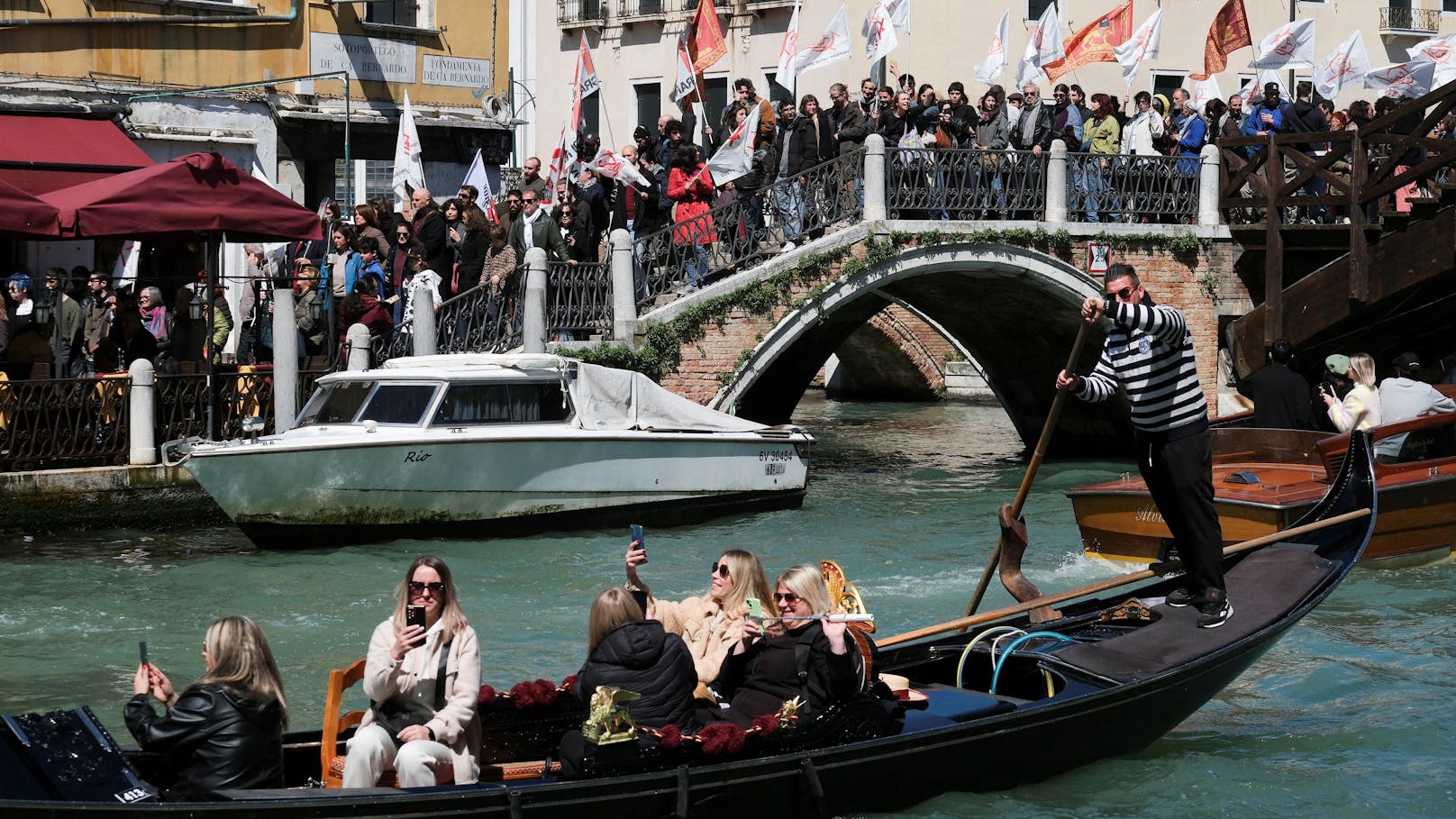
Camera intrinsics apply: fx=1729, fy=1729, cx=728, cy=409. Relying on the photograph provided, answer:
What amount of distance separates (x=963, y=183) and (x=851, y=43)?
7.77 meters

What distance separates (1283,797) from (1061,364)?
10.9 metres

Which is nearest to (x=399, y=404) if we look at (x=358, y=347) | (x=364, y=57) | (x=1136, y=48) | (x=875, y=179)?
(x=358, y=347)

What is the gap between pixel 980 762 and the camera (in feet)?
19.1

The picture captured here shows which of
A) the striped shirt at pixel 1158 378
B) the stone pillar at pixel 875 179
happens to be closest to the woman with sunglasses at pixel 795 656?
the striped shirt at pixel 1158 378

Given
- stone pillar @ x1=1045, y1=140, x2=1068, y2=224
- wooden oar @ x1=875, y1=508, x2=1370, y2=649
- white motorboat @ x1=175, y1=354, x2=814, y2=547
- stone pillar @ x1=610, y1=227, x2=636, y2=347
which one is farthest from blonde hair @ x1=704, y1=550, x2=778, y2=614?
stone pillar @ x1=1045, y1=140, x2=1068, y2=224

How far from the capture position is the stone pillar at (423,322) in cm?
1225

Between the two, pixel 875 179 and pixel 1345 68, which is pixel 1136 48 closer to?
pixel 1345 68

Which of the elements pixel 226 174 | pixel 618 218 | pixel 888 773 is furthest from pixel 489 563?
pixel 888 773

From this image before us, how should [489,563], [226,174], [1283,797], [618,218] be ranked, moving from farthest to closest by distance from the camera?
[618,218], [226,174], [489,563], [1283,797]

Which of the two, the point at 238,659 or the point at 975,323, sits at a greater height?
the point at 975,323

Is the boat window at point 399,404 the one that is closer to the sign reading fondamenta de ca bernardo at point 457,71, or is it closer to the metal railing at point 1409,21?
the sign reading fondamenta de ca bernardo at point 457,71

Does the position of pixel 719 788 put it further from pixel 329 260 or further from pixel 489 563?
pixel 329 260

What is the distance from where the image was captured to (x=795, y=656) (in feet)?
18.0

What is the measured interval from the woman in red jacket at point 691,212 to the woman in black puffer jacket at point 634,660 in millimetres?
8495
